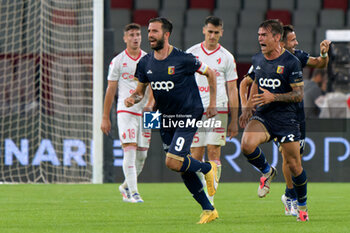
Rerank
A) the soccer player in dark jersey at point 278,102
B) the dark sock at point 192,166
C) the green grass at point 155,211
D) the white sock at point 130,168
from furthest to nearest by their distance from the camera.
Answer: the white sock at point 130,168 < the soccer player in dark jersey at point 278,102 < the dark sock at point 192,166 < the green grass at point 155,211

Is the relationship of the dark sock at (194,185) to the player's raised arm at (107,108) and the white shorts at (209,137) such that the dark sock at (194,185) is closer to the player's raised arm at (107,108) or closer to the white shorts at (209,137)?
the white shorts at (209,137)

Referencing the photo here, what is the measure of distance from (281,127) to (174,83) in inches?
40.6

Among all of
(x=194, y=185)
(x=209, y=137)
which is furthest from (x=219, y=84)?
(x=194, y=185)

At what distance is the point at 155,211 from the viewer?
7777 mm

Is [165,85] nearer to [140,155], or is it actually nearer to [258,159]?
[258,159]

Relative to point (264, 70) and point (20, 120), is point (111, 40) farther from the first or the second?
point (264, 70)

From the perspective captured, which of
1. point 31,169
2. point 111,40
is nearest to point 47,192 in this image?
point 31,169

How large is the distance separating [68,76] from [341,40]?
5.70m

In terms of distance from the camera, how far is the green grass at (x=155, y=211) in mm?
6223

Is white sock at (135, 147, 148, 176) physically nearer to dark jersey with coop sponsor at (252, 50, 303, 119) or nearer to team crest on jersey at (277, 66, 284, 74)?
dark jersey with coop sponsor at (252, 50, 303, 119)

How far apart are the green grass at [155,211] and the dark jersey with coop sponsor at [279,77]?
99 cm

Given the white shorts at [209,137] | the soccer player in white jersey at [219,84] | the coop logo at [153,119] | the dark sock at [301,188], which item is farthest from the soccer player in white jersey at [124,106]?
the dark sock at [301,188]

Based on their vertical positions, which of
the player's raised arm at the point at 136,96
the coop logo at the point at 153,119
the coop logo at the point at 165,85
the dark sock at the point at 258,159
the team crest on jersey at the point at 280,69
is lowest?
the dark sock at the point at 258,159

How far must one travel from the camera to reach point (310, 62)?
7211 millimetres
